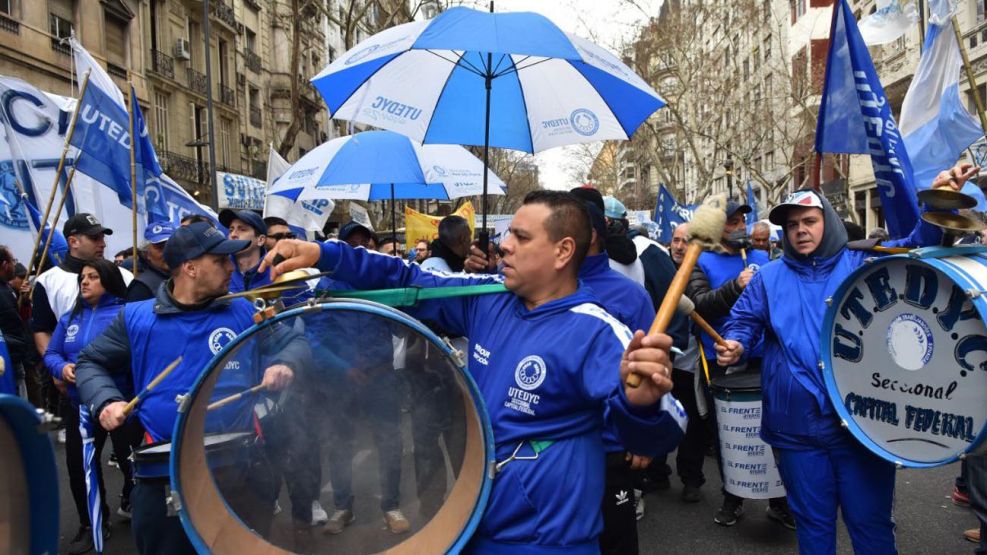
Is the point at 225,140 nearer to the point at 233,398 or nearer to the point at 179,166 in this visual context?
the point at 179,166

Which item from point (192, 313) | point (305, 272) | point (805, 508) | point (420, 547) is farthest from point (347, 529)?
point (805, 508)

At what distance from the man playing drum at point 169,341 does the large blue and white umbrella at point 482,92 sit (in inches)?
75.0

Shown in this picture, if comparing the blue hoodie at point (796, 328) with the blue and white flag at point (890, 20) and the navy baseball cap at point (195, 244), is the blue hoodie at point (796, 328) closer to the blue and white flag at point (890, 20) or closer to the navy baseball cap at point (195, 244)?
the navy baseball cap at point (195, 244)

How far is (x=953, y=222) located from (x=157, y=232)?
5510 millimetres

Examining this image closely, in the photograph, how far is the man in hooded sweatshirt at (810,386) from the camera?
322cm

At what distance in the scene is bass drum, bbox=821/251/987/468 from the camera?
2.65 meters

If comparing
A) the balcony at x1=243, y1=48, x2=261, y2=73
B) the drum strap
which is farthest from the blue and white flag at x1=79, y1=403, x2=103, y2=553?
the balcony at x1=243, y1=48, x2=261, y2=73

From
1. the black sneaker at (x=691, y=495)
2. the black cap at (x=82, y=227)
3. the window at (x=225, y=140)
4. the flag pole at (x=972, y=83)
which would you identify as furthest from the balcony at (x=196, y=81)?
the flag pole at (x=972, y=83)

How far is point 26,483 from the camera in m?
1.55

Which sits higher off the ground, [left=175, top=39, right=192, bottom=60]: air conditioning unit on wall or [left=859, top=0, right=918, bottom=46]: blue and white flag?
[left=175, top=39, right=192, bottom=60]: air conditioning unit on wall

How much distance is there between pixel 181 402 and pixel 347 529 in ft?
1.81

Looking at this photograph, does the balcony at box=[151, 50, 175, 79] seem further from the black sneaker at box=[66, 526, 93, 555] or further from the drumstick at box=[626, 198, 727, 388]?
the drumstick at box=[626, 198, 727, 388]

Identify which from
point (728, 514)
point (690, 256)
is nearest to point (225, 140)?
point (728, 514)

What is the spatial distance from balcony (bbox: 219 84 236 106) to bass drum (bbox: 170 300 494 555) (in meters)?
33.1
